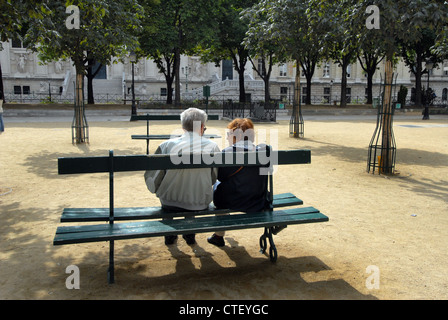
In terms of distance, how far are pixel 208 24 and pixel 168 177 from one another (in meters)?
29.0

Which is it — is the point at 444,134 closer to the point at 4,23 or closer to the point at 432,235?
the point at 432,235

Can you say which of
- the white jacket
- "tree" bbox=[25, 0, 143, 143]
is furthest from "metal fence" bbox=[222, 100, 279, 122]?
the white jacket

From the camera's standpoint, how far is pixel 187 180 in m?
4.27

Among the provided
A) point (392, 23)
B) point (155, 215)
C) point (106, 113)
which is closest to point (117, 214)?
point (155, 215)

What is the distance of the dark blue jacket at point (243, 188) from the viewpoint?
13.9ft

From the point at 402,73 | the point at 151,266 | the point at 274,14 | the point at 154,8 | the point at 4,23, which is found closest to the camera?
the point at 151,266

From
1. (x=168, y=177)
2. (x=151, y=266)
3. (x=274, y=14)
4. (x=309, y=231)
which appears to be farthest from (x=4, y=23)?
(x=274, y=14)

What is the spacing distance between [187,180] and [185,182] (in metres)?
0.03

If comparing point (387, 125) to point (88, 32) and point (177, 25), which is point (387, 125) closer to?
point (88, 32)

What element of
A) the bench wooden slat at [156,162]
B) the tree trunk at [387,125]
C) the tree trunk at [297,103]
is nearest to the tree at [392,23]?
the tree trunk at [387,125]

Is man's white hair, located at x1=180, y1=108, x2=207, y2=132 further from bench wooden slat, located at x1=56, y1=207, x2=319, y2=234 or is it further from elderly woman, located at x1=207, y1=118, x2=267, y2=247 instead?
bench wooden slat, located at x1=56, y1=207, x2=319, y2=234

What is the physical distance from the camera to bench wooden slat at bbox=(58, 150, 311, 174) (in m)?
3.59

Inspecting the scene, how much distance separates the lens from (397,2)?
846 cm

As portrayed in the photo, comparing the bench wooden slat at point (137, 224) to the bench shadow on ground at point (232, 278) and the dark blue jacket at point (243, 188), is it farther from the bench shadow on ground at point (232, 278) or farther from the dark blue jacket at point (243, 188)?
the bench shadow on ground at point (232, 278)
